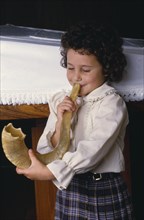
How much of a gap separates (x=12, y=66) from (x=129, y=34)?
172 cm

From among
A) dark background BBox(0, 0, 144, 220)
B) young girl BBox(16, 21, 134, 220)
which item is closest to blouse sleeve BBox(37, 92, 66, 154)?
young girl BBox(16, 21, 134, 220)

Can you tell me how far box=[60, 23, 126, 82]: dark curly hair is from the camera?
0.70 metres

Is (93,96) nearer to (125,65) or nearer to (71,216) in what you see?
(125,65)

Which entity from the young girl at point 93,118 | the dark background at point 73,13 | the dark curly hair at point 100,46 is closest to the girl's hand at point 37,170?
the young girl at point 93,118

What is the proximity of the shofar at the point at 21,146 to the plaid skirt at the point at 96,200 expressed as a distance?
0.11 meters

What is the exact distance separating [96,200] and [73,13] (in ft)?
6.11

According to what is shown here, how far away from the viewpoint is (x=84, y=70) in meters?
0.69

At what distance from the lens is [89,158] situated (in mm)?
583

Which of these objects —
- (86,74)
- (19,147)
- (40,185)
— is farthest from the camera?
(40,185)

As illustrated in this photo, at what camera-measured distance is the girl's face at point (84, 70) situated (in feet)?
2.26

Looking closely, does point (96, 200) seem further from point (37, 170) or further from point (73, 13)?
point (73, 13)

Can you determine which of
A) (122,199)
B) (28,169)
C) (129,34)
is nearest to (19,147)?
(28,169)

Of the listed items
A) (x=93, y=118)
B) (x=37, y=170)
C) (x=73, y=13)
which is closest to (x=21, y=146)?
(x=37, y=170)

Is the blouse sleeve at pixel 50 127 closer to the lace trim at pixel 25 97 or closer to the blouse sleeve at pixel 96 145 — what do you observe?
the lace trim at pixel 25 97
